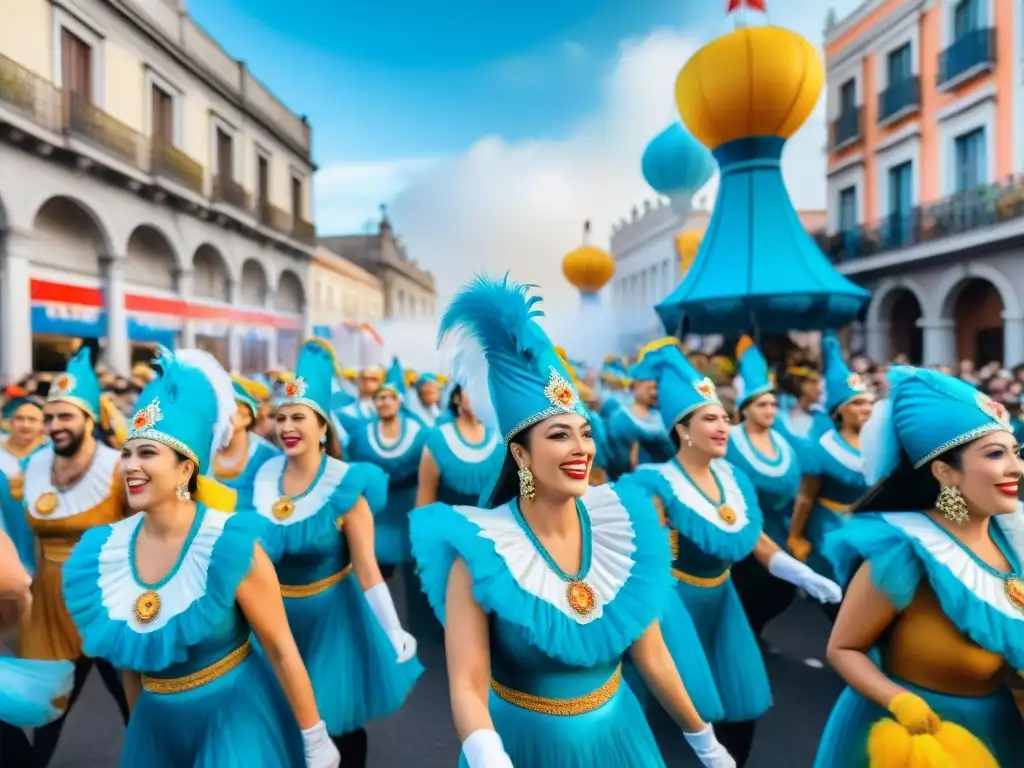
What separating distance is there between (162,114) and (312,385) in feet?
55.8

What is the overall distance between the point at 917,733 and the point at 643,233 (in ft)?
106

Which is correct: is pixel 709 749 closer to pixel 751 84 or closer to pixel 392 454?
pixel 392 454

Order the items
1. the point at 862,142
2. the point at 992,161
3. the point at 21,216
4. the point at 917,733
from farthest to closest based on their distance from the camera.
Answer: the point at 862,142 < the point at 992,161 < the point at 21,216 < the point at 917,733

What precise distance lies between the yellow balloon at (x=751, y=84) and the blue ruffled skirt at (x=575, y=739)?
9293 mm

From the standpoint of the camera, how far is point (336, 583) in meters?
3.68

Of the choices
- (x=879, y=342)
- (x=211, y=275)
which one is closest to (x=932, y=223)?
(x=879, y=342)

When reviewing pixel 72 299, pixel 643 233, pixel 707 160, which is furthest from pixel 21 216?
pixel 643 233

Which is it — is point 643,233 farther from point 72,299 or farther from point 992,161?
point 72,299

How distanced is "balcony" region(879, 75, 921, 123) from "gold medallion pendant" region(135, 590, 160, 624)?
20.9 metres

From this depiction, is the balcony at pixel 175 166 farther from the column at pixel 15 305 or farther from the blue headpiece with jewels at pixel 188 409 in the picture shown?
the blue headpiece with jewels at pixel 188 409

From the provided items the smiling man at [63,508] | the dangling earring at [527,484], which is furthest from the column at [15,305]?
the dangling earring at [527,484]

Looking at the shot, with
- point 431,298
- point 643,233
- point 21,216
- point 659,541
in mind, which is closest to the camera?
point 659,541

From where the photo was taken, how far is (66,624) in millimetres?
3666

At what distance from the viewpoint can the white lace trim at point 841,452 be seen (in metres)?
5.02
